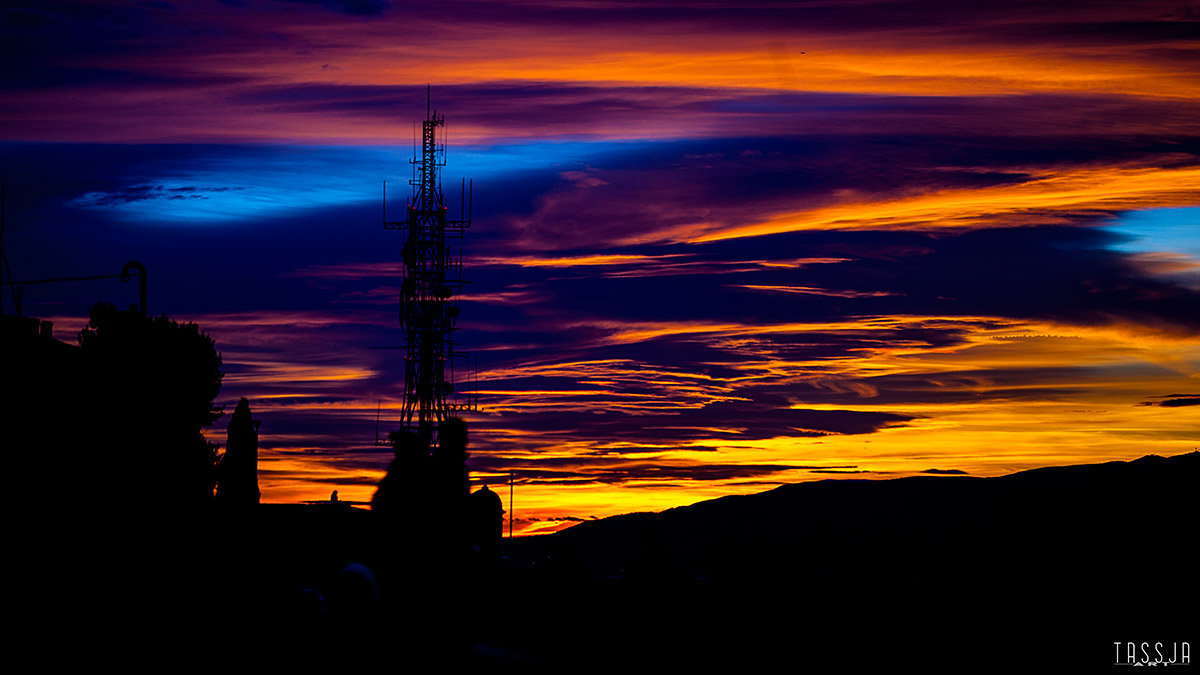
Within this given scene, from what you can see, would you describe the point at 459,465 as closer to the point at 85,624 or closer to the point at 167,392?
the point at 85,624

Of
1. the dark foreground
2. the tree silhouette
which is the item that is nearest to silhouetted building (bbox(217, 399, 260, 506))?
the dark foreground

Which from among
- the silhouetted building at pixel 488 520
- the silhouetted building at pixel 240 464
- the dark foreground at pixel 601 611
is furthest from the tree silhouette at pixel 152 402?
the silhouetted building at pixel 488 520

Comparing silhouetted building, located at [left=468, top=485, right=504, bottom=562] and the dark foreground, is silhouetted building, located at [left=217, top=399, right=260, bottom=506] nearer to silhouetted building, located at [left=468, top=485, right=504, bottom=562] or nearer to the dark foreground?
the dark foreground

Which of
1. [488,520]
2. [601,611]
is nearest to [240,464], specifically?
[488,520]

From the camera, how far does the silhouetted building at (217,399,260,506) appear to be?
40188mm

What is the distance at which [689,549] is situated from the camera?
180 metres

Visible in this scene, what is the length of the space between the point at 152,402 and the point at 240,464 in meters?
16.9

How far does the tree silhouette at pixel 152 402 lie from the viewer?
4772 centimetres

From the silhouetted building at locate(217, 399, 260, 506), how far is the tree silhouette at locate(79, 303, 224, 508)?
6.13 m

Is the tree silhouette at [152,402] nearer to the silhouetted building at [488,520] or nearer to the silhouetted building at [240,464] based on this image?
the silhouetted building at [240,464]

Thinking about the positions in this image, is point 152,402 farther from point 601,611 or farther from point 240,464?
point 601,611

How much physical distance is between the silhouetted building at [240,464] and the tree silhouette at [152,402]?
613cm

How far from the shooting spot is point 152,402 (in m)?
56.0

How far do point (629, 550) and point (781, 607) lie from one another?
154794mm
